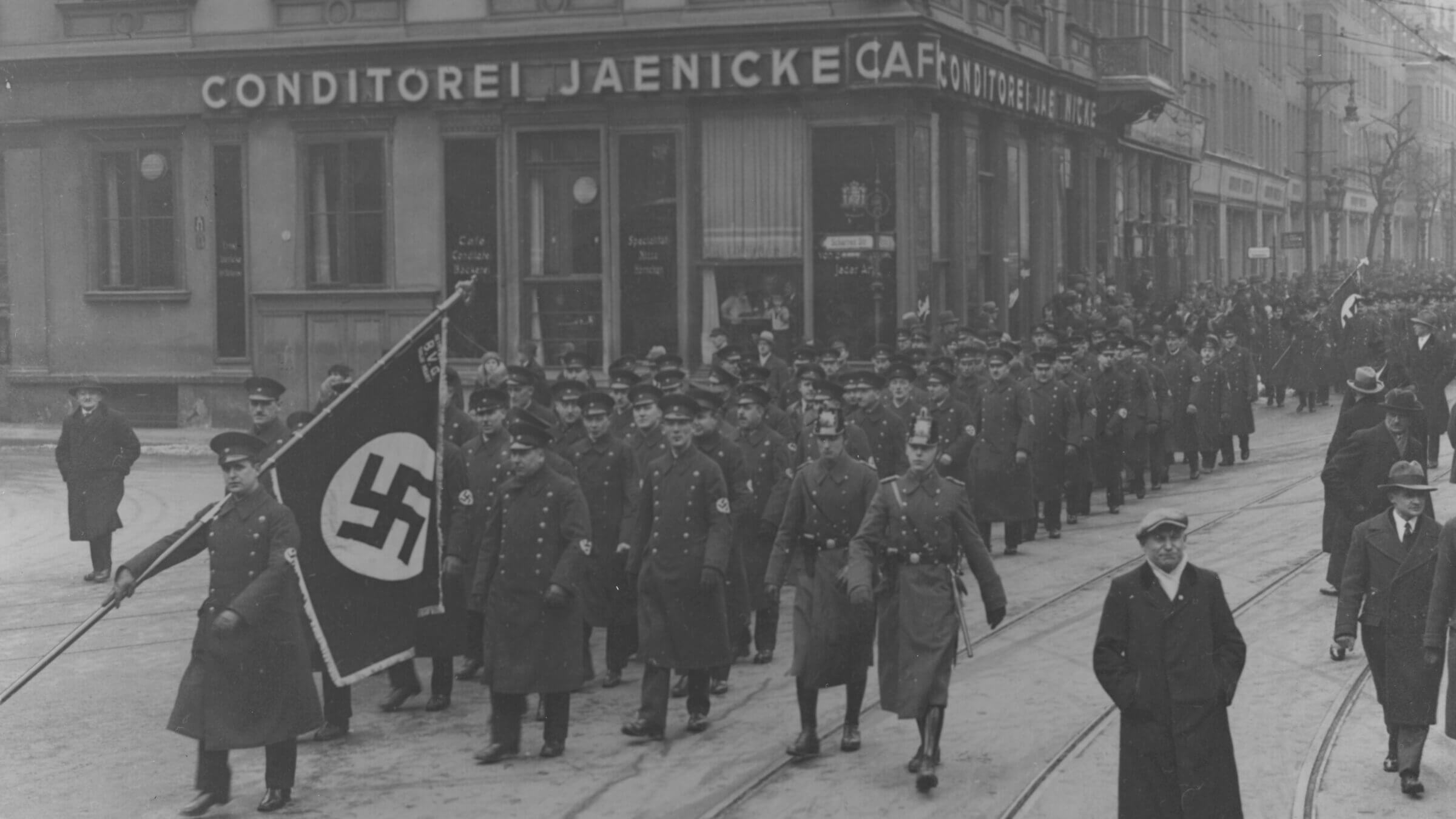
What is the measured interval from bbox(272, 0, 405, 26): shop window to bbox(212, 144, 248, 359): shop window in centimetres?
206

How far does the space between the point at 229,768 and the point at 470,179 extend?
1827 cm

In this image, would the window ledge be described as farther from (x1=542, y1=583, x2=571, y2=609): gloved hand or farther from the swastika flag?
(x1=542, y1=583, x2=571, y2=609): gloved hand

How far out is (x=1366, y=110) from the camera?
88.6 metres

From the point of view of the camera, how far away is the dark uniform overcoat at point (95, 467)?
52.1 ft

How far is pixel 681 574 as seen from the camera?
10.7 metres

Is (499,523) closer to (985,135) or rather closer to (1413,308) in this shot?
(985,135)

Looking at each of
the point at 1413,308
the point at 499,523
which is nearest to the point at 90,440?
the point at 499,523

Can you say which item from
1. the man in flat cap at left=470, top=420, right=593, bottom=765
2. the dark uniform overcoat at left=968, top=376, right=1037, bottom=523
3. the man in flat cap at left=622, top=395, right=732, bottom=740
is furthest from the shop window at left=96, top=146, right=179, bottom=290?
the man in flat cap at left=470, top=420, right=593, bottom=765

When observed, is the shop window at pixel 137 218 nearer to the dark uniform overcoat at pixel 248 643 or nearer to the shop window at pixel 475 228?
the shop window at pixel 475 228

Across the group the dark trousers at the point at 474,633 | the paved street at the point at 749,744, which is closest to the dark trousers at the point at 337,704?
the paved street at the point at 749,744

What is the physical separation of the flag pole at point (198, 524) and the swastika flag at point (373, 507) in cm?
3

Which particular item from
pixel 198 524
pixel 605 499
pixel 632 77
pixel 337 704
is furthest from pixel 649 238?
pixel 198 524

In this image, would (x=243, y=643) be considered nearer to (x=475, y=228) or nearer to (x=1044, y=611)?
(x=1044, y=611)

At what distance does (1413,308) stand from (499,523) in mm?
24300
